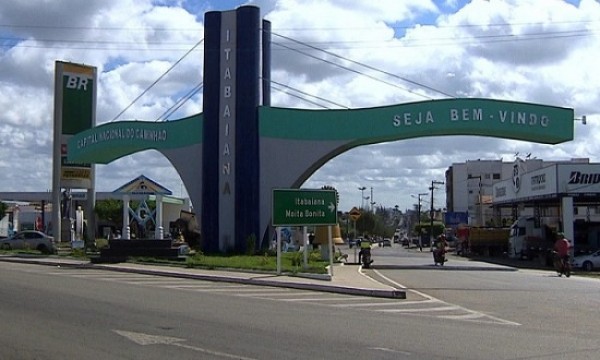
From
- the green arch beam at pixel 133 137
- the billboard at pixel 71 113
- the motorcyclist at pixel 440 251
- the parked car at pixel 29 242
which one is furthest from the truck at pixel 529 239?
the billboard at pixel 71 113

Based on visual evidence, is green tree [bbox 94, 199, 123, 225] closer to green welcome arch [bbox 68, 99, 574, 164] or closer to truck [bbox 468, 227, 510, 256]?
truck [bbox 468, 227, 510, 256]

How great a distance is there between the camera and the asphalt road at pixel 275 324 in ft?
37.3

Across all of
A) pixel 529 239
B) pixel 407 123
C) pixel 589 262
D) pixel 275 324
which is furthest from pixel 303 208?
pixel 529 239

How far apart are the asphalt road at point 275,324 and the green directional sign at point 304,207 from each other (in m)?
4.94

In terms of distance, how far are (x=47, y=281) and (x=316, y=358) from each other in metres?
16.4

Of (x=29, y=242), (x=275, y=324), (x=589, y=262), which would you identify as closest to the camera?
(x=275, y=324)

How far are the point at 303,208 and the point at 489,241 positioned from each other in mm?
39870

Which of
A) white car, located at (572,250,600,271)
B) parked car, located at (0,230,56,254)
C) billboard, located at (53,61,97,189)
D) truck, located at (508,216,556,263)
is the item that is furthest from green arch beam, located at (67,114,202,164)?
truck, located at (508,216,556,263)

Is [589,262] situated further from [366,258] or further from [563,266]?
[366,258]

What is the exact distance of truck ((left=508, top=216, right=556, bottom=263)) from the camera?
172 ft

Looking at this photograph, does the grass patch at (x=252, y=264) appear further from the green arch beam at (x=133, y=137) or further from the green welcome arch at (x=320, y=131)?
the green arch beam at (x=133, y=137)

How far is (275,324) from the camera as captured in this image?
1435 cm

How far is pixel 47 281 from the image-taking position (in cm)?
2484

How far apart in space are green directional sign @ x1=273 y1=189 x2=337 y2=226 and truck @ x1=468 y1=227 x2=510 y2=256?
126 feet
